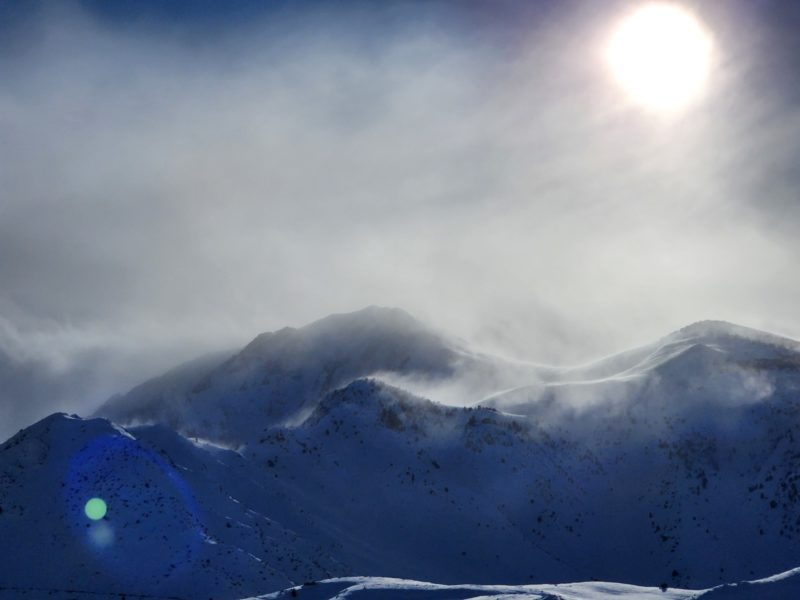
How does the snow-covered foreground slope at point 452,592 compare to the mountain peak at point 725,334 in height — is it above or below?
below

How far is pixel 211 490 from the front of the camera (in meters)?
46.7

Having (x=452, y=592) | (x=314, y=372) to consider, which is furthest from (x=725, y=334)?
(x=314, y=372)

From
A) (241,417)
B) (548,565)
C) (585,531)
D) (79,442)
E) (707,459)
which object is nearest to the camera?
(79,442)

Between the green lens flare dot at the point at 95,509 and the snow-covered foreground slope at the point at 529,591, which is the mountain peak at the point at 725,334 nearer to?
the snow-covered foreground slope at the point at 529,591

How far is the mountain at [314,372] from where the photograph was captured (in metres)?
94.1

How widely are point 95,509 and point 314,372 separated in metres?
71.6

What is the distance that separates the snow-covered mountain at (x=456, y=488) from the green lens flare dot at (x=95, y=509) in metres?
0.43

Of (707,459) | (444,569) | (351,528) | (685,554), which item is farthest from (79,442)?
(707,459)

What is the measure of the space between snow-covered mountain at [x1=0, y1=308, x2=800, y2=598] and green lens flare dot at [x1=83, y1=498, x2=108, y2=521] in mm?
434

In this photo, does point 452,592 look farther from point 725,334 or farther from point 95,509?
point 725,334

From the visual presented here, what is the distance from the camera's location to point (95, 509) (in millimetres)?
39719

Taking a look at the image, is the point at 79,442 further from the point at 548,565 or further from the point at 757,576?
the point at 757,576

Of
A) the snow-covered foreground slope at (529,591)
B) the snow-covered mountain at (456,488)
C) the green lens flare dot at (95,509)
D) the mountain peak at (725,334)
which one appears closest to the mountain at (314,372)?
the mountain peak at (725,334)

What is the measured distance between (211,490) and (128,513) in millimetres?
7805
